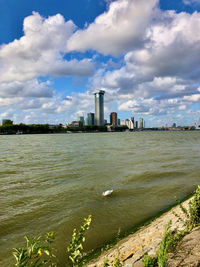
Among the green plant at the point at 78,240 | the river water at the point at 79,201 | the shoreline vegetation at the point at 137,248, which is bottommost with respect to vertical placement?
the river water at the point at 79,201

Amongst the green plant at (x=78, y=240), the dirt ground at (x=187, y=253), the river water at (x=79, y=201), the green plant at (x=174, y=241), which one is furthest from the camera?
the river water at (x=79, y=201)

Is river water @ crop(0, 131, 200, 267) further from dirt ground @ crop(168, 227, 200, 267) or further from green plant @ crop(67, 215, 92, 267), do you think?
dirt ground @ crop(168, 227, 200, 267)

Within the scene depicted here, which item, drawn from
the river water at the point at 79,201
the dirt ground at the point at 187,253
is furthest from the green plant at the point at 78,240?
the river water at the point at 79,201

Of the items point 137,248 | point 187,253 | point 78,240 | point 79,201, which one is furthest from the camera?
point 79,201

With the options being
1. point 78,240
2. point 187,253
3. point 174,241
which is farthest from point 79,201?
point 187,253

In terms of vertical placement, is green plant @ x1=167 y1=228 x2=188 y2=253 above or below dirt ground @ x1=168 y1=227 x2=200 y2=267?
below

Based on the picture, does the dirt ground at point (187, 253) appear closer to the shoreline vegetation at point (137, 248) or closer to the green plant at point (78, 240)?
the shoreline vegetation at point (137, 248)

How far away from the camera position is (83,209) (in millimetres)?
9891

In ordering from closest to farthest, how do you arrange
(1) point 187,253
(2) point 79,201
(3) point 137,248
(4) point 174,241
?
(1) point 187,253 → (4) point 174,241 → (3) point 137,248 → (2) point 79,201

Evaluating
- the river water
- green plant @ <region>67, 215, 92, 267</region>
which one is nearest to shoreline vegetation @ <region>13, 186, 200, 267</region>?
green plant @ <region>67, 215, 92, 267</region>

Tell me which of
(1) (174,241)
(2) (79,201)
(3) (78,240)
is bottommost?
(2) (79,201)

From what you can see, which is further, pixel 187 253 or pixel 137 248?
pixel 137 248

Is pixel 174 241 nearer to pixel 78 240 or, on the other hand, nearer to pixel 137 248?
pixel 137 248

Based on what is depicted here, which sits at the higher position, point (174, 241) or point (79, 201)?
point (174, 241)
